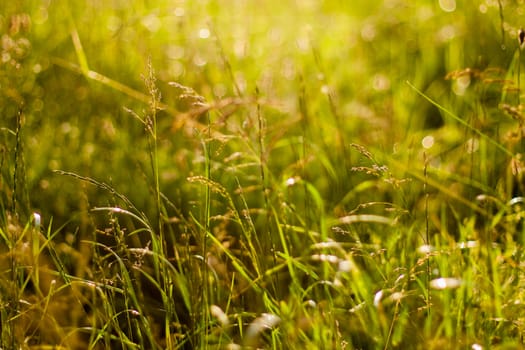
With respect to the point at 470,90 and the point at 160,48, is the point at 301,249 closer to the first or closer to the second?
the point at 470,90

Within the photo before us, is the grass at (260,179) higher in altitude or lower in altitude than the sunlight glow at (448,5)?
lower

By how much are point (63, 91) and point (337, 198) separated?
1260 mm

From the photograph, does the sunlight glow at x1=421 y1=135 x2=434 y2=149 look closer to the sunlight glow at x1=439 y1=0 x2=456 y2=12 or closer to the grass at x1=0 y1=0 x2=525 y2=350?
the grass at x1=0 y1=0 x2=525 y2=350

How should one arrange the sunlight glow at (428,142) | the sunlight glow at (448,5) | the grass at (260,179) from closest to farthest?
the grass at (260,179) → the sunlight glow at (428,142) → the sunlight glow at (448,5)

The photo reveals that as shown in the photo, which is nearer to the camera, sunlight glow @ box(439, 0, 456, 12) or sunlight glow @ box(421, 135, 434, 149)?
sunlight glow @ box(421, 135, 434, 149)

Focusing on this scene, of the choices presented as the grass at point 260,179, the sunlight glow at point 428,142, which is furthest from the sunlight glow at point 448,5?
the sunlight glow at point 428,142

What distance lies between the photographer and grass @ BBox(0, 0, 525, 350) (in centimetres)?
157

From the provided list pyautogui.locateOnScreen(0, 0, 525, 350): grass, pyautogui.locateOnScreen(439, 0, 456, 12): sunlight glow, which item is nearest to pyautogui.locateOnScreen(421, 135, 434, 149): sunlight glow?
pyautogui.locateOnScreen(0, 0, 525, 350): grass

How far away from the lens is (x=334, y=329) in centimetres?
143

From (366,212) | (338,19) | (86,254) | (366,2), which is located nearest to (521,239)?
(366,212)

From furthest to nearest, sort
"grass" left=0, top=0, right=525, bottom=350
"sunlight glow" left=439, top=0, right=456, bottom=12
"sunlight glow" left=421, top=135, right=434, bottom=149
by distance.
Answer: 1. "sunlight glow" left=439, top=0, right=456, bottom=12
2. "sunlight glow" left=421, top=135, right=434, bottom=149
3. "grass" left=0, top=0, right=525, bottom=350

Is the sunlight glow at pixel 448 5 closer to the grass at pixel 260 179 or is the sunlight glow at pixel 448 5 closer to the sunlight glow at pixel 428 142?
the grass at pixel 260 179

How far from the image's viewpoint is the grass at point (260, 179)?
157 cm

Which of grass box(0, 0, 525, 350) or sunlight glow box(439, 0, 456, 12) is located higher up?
sunlight glow box(439, 0, 456, 12)
